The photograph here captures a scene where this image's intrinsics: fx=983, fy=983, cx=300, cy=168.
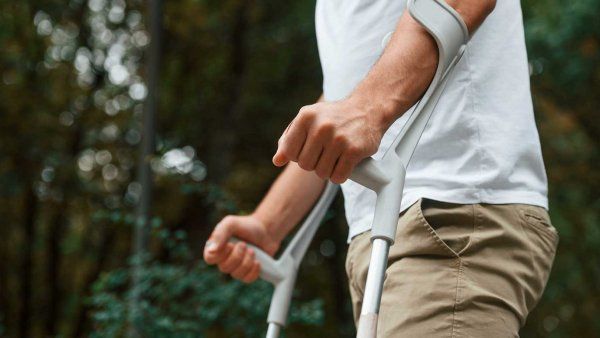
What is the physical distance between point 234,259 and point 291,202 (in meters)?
0.17

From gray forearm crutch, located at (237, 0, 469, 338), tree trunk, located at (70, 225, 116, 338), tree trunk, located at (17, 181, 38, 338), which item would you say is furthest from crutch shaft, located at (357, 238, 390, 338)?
tree trunk, located at (17, 181, 38, 338)

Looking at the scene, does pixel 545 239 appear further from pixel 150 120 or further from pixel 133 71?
pixel 133 71

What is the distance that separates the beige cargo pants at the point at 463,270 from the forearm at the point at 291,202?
424mm

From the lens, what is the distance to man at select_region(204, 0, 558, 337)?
1.28 meters

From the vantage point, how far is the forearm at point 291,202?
1.90 metres

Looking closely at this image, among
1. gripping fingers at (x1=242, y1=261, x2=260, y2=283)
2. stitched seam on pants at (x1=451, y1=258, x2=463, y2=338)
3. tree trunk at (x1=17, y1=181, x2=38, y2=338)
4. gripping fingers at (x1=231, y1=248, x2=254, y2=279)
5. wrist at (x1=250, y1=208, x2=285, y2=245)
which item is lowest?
tree trunk at (x1=17, y1=181, x2=38, y2=338)

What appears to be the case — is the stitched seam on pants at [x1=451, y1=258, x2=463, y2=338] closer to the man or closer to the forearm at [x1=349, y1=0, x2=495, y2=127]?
the man

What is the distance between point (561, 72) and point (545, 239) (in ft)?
17.4

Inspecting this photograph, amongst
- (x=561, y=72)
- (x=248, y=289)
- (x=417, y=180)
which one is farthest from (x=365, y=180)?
(x=561, y=72)

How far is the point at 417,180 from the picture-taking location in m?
1.50

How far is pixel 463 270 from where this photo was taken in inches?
55.8

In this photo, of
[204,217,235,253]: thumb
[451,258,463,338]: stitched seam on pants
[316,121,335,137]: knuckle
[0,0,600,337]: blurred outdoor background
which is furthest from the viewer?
[0,0,600,337]: blurred outdoor background

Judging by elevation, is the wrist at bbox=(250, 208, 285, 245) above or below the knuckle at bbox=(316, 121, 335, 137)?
below

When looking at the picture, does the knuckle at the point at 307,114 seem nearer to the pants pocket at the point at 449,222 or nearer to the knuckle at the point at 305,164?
the knuckle at the point at 305,164
